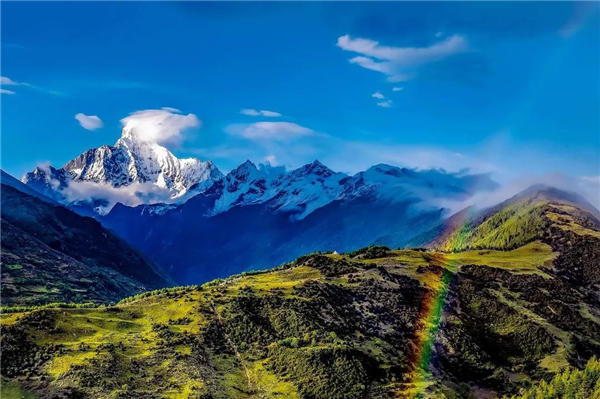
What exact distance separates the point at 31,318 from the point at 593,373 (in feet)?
555

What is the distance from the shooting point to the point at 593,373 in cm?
16188

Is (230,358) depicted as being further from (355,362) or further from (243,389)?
(355,362)

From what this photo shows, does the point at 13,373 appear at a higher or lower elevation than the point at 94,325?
lower

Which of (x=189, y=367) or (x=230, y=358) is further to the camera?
(x=230, y=358)

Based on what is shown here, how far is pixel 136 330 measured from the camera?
195 m

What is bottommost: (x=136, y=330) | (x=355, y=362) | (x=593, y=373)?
(x=593, y=373)

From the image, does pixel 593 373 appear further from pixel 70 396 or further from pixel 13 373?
pixel 13 373

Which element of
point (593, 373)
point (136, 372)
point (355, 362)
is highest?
point (136, 372)

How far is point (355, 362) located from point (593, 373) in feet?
229

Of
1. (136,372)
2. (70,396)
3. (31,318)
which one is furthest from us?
(31,318)

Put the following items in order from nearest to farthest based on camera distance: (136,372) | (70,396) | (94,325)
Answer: (70,396) → (136,372) → (94,325)

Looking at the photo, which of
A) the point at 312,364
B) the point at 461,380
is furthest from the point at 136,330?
→ the point at 461,380

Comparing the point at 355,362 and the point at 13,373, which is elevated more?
the point at 13,373

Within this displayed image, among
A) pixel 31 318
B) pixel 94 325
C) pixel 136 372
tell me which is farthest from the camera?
pixel 94 325
